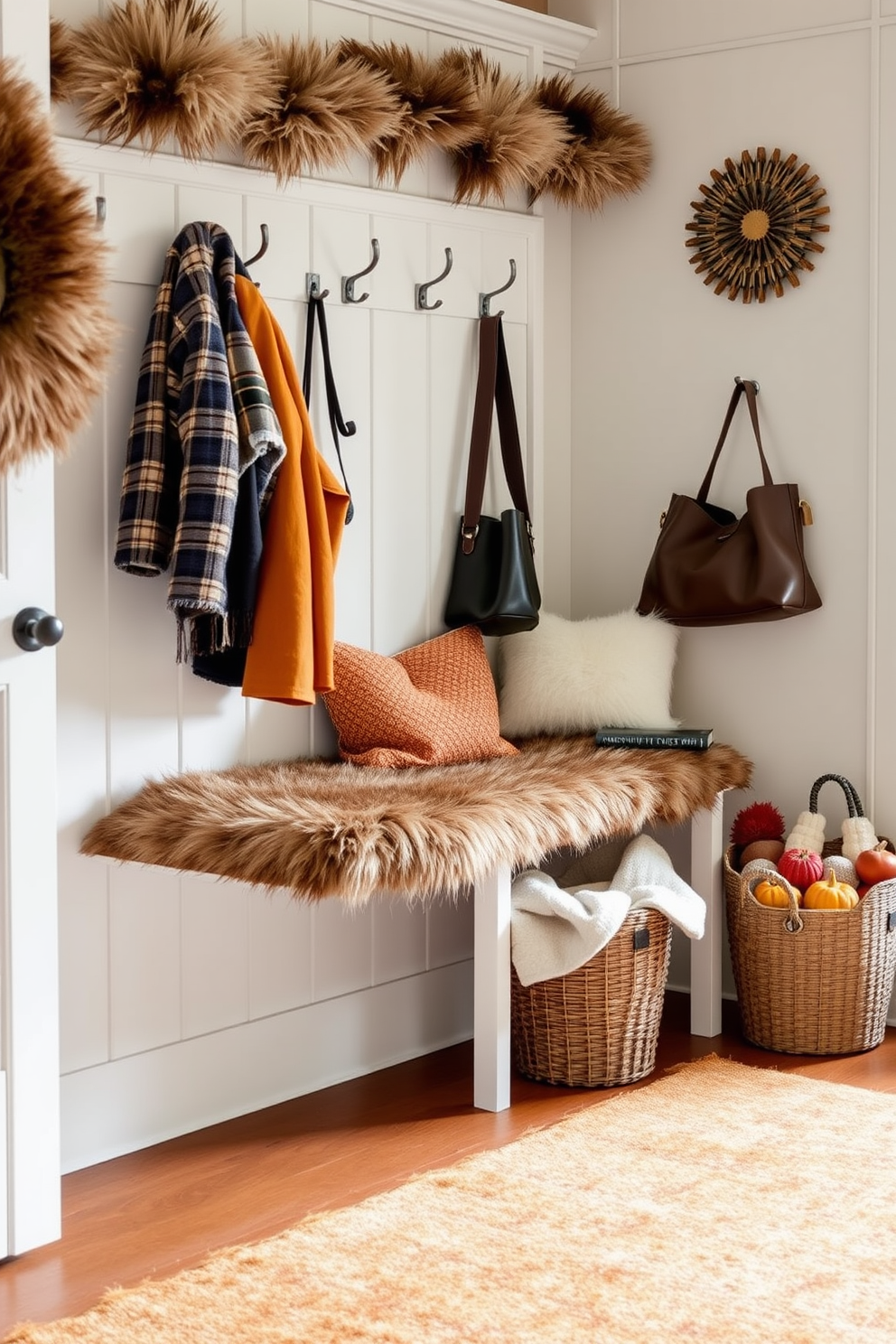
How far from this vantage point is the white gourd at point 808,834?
324 cm

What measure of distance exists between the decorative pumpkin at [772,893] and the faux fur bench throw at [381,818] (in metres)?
0.24

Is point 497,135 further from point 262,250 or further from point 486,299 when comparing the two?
point 262,250

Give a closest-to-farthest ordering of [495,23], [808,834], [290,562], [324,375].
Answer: [290,562] < [324,375] < [808,834] < [495,23]

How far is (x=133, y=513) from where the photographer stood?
8.47 feet

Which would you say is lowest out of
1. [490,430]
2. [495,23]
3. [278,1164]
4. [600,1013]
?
[278,1164]

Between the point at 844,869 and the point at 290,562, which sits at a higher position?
the point at 290,562

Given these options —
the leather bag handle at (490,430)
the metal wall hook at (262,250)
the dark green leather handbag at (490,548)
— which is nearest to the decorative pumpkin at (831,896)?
the dark green leather handbag at (490,548)

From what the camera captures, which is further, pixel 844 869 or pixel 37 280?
pixel 844 869

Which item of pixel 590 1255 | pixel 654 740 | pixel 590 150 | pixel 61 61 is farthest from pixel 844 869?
pixel 61 61

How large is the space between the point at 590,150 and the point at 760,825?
1.59 metres

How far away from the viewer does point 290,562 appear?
8.79 ft

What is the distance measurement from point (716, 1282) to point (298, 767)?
1.26 m

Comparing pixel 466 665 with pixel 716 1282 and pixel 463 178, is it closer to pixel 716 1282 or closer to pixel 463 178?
pixel 463 178

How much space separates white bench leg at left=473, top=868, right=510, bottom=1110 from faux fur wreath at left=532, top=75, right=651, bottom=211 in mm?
1675
